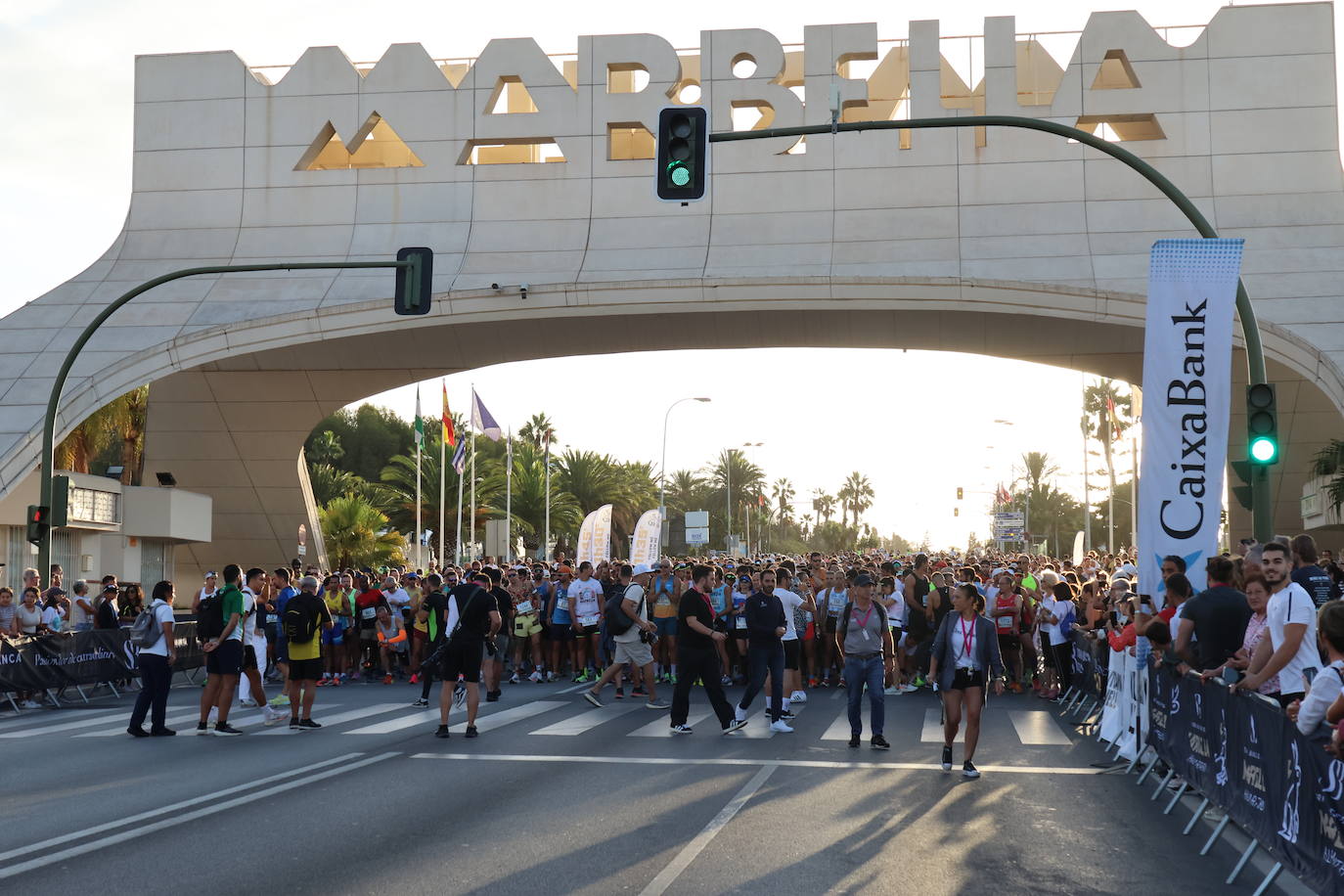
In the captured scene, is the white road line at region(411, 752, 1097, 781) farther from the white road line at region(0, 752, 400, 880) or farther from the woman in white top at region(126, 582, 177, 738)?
the woman in white top at region(126, 582, 177, 738)

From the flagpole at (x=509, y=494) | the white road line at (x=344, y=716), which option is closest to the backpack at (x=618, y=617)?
the white road line at (x=344, y=716)

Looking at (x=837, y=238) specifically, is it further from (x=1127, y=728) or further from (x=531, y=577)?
(x=1127, y=728)

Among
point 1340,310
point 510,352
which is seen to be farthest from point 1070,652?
point 510,352

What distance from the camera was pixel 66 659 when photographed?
18.8 metres

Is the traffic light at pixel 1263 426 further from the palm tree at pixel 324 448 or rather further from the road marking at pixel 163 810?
the palm tree at pixel 324 448

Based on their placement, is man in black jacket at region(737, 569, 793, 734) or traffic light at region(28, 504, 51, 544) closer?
man in black jacket at region(737, 569, 793, 734)

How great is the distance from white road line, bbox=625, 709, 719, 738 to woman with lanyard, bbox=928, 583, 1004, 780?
3449 millimetres

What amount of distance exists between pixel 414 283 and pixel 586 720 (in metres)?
7.56

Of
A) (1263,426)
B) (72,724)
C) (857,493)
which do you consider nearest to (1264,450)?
(1263,426)

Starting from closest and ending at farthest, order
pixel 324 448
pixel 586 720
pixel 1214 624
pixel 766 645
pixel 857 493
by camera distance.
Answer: pixel 1214 624 < pixel 766 645 < pixel 586 720 < pixel 324 448 < pixel 857 493

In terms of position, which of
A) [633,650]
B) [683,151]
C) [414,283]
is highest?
[683,151]

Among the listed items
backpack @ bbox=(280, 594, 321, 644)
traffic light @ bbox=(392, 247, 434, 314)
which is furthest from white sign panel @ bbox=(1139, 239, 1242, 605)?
traffic light @ bbox=(392, 247, 434, 314)

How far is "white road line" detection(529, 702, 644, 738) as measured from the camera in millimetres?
14492

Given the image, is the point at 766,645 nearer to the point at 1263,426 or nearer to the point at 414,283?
the point at 1263,426
